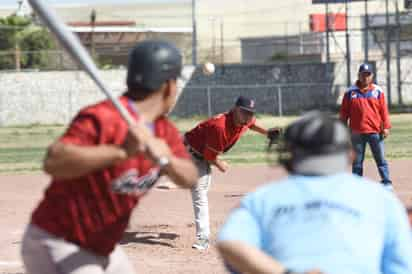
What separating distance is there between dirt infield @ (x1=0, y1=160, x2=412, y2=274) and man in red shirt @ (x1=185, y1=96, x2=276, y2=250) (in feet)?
1.16

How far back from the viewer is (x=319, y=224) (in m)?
3.54

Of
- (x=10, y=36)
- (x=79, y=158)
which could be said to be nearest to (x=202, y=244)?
(x=79, y=158)

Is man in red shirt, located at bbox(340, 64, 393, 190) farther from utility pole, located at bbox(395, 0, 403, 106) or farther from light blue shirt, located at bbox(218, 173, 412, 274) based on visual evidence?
utility pole, located at bbox(395, 0, 403, 106)

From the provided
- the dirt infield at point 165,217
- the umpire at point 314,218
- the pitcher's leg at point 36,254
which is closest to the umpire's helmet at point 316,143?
the umpire at point 314,218

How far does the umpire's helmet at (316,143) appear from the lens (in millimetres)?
3564

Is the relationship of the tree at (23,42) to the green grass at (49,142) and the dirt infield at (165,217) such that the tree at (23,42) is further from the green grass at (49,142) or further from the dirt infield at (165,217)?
the dirt infield at (165,217)

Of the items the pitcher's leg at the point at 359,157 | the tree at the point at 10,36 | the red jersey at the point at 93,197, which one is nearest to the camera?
the red jersey at the point at 93,197

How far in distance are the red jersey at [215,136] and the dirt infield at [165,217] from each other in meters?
0.61

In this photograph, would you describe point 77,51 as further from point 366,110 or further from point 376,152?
point 376,152

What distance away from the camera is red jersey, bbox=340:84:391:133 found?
50.1 feet

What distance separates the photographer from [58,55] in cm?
4894

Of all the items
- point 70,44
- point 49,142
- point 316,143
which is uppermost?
point 70,44

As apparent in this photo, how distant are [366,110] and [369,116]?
108 mm

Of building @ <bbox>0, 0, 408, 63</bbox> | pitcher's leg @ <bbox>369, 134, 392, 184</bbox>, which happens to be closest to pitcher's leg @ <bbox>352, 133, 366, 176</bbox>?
pitcher's leg @ <bbox>369, 134, 392, 184</bbox>
